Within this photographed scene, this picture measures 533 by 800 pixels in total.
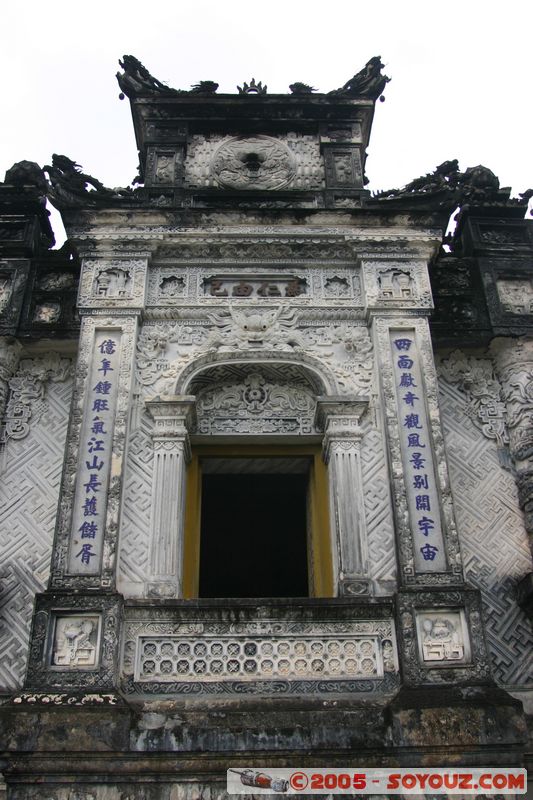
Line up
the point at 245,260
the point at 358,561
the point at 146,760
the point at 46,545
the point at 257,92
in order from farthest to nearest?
the point at 257,92 → the point at 245,260 → the point at 46,545 → the point at 358,561 → the point at 146,760

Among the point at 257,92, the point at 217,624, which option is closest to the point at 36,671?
the point at 217,624

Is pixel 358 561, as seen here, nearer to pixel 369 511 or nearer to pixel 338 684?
pixel 369 511

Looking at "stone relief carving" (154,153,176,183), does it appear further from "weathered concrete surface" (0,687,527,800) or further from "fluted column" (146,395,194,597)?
"weathered concrete surface" (0,687,527,800)

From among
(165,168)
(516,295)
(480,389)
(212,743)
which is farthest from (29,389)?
(516,295)

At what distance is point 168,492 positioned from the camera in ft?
27.0

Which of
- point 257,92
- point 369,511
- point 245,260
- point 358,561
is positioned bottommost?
point 358,561

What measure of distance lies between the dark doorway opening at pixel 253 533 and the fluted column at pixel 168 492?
0.93 meters

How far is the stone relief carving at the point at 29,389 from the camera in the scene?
9188mm

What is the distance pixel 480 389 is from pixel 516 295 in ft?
4.18

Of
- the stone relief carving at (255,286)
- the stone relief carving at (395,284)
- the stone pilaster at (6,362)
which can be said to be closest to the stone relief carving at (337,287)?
the stone relief carving at (255,286)

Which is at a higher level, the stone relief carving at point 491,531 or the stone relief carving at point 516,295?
the stone relief carving at point 516,295

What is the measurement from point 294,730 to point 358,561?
66.2 inches

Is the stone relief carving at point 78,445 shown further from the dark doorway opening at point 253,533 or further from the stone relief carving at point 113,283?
the dark doorway opening at point 253,533

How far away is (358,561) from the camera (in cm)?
783
